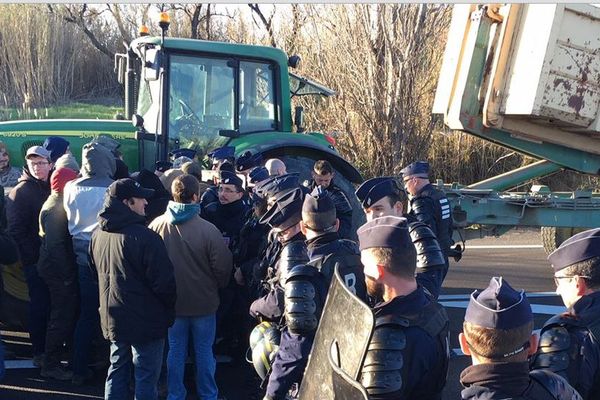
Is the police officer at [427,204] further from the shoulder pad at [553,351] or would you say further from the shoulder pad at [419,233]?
the shoulder pad at [553,351]

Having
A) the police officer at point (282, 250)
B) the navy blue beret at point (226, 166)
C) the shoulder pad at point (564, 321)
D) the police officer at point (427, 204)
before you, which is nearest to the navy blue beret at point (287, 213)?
the police officer at point (282, 250)

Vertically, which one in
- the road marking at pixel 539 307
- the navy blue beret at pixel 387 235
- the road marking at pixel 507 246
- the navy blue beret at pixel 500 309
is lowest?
the road marking at pixel 507 246

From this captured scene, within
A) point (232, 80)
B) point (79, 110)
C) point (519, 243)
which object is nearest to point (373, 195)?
point (232, 80)

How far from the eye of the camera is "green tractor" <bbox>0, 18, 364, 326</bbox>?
872cm

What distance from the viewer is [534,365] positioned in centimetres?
299

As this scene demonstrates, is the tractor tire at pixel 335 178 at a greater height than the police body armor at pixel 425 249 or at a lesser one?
lesser

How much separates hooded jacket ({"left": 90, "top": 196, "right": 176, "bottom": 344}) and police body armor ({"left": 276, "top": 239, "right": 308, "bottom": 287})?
922mm

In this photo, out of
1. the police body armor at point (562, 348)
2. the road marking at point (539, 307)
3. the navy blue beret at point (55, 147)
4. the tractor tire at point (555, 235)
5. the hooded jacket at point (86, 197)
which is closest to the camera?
the police body armor at point (562, 348)

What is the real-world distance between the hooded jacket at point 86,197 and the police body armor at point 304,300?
2533 millimetres

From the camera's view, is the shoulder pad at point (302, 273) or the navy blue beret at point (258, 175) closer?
the shoulder pad at point (302, 273)

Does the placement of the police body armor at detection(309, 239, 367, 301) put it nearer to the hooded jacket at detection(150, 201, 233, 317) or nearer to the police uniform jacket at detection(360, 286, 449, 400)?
the police uniform jacket at detection(360, 286, 449, 400)

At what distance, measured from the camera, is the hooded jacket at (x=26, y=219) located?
6320 millimetres

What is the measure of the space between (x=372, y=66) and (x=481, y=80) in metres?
5.87

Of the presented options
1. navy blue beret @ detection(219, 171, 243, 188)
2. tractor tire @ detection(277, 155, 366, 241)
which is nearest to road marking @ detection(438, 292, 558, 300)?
tractor tire @ detection(277, 155, 366, 241)
